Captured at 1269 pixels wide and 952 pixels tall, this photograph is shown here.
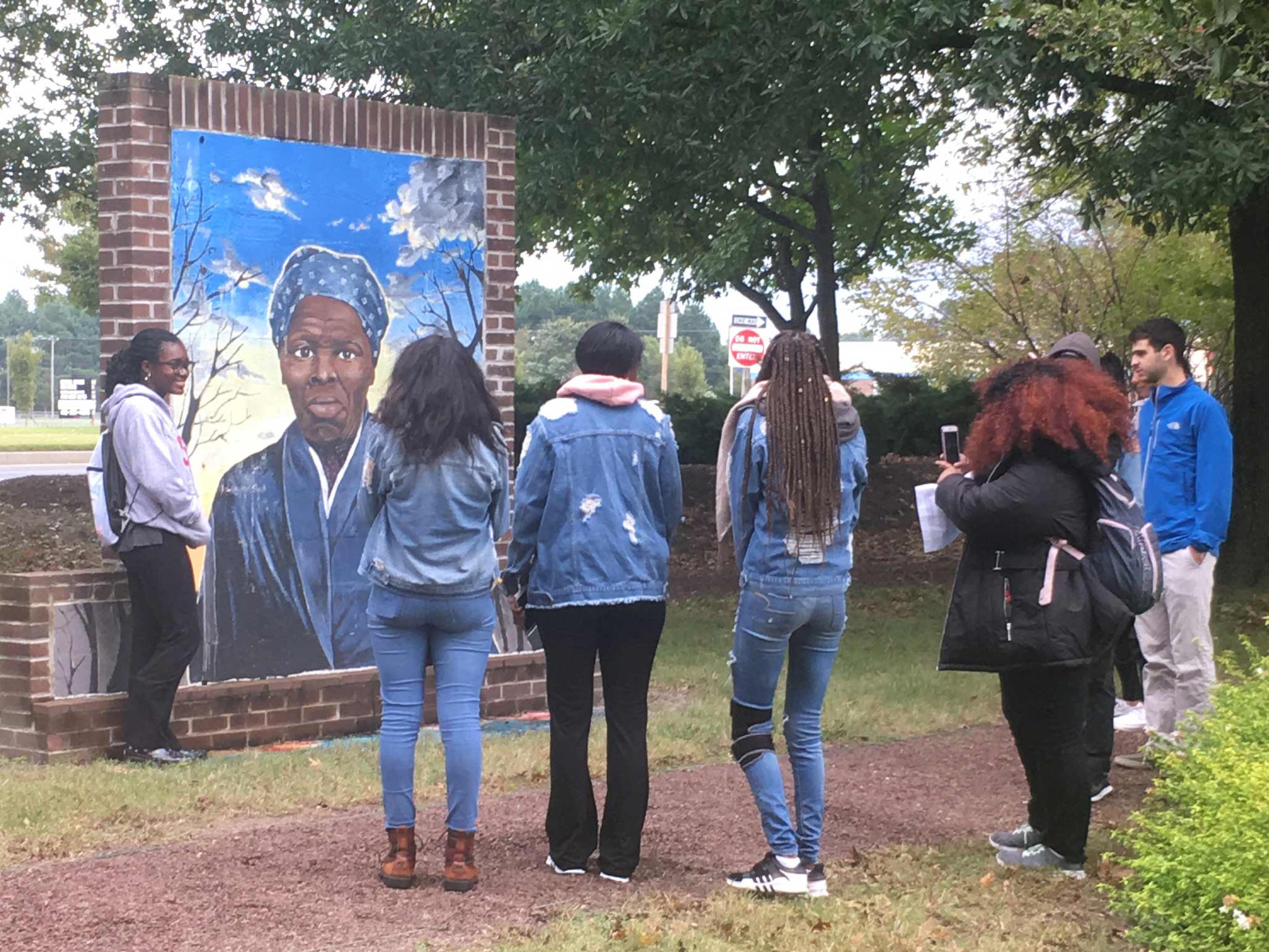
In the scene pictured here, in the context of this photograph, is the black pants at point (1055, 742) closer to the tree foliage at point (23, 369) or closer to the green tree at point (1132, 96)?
the green tree at point (1132, 96)

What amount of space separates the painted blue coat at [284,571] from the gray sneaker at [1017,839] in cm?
347

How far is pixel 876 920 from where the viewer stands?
503cm

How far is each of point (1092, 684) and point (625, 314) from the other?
117140mm

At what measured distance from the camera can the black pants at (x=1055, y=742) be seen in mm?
5504

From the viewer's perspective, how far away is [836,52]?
11289 mm

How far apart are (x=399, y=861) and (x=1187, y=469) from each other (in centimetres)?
393

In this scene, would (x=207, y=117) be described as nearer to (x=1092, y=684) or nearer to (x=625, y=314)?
(x=1092, y=684)

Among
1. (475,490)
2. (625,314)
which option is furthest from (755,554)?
(625,314)

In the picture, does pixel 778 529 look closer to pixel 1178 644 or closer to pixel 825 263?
pixel 1178 644

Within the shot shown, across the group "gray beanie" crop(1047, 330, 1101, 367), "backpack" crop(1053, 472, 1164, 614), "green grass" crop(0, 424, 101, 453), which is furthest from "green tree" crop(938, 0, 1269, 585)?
"green grass" crop(0, 424, 101, 453)

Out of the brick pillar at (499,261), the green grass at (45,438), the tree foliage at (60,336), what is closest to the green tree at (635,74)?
the brick pillar at (499,261)

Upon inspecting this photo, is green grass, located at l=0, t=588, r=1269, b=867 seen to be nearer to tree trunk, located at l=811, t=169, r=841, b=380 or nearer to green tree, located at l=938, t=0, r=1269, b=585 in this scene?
green tree, located at l=938, t=0, r=1269, b=585

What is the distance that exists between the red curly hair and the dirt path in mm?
1672

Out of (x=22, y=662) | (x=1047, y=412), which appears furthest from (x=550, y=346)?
(x=1047, y=412)
